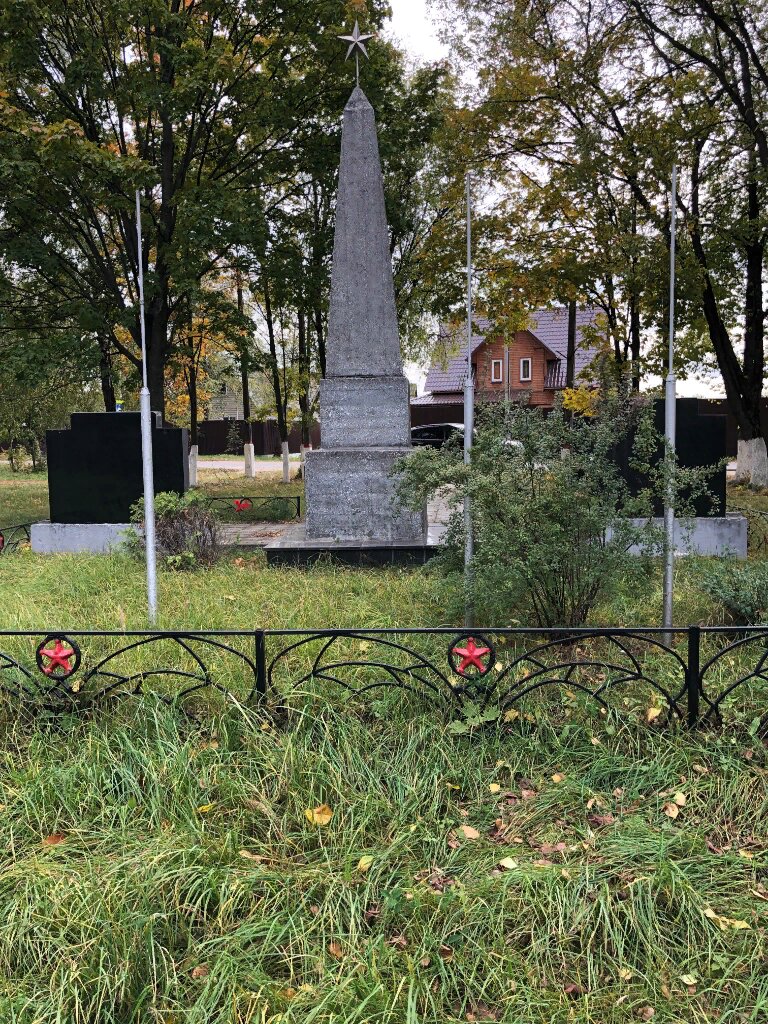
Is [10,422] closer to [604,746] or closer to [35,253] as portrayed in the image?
[35,253]

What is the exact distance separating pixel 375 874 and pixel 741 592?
10.0ft

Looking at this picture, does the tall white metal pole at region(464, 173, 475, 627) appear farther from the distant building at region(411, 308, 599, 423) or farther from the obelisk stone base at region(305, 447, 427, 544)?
the distant building at region(411, 308, 599, 423)

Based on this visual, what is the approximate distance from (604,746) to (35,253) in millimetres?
10525

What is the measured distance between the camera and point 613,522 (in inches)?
179

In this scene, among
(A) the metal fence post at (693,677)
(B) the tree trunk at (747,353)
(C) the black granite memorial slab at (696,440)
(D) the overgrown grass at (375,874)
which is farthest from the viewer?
(B) the tree trunk at (747,353)

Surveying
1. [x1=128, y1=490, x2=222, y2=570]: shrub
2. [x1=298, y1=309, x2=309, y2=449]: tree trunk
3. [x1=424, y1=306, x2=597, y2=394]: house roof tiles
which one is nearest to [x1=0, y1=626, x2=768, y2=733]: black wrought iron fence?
[x1=128, y1=490, x2=222, y2=570]: shrub

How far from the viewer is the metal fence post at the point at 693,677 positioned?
3.50 m

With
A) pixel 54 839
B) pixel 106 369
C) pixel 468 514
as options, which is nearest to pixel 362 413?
pixel 468 514

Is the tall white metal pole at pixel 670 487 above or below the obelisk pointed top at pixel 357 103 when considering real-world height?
below

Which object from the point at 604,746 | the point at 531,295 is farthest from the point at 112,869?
the point at 531,295

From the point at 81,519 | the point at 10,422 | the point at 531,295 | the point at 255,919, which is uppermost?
the point at 531,295

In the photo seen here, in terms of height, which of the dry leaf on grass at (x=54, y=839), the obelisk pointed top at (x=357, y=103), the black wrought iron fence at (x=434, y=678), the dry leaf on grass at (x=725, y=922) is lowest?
the dry leaf on grass at (x=725, y=922)

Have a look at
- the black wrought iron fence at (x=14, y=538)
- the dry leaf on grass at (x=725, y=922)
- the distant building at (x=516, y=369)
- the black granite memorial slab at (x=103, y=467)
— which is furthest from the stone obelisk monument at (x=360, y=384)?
the distant building at (x=516, y=369)

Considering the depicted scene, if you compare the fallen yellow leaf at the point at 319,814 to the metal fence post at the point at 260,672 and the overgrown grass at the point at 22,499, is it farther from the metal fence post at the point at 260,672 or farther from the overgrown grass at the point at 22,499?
the overgrown grass at the point at 22,499
